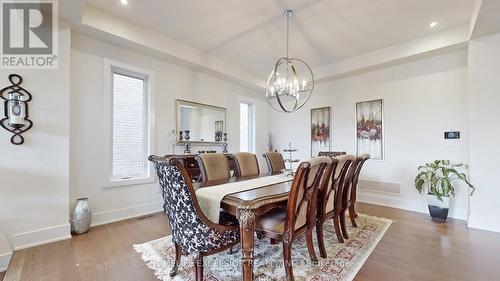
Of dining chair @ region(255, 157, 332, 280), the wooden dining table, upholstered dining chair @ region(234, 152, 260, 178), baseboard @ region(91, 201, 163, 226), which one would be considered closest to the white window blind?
baseboard @ region(91, 201, 163, 226)

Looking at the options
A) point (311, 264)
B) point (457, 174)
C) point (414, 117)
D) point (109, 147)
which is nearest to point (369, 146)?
point (414, 117)

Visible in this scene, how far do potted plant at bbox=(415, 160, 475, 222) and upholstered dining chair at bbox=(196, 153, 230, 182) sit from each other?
128 inches

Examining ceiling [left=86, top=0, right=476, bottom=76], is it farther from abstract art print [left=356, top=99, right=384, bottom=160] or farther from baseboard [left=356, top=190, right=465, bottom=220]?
baseboard [left=356, top=190, right=465, bottom=220]

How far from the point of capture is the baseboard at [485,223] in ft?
9.95

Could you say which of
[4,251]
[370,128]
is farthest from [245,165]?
[370,128]

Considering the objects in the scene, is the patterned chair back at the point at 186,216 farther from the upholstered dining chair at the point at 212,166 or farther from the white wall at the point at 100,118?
the white wall at the point at 100,118

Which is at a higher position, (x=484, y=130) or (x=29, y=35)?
(x=29, y=35)

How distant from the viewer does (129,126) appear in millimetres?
3668

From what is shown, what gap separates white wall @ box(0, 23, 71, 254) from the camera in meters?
2.42

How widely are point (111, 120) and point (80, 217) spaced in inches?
57.0

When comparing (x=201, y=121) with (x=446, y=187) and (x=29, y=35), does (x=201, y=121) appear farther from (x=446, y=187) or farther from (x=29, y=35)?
(x=446, y=187)

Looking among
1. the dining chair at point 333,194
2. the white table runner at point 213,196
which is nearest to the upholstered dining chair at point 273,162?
the dining chair at point 333,194

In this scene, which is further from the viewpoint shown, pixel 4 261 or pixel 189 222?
pixel 4 261

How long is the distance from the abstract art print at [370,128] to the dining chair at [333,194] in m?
2.24
